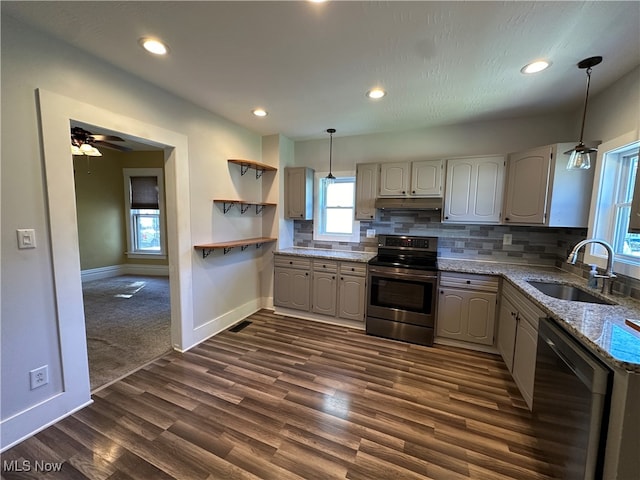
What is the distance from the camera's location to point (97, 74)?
6.28 ft

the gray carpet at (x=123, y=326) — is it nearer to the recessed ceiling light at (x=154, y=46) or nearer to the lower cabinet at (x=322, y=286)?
the lower cabinet at (x=322, y=286)

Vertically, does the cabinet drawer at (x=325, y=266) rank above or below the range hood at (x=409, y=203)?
below

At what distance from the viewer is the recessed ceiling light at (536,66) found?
186cm

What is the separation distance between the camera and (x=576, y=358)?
50.1 inches

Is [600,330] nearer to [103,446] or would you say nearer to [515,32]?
[515,32]

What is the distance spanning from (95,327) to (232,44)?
350 centimetres

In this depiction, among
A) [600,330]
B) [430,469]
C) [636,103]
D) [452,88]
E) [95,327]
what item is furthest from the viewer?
[95,327]

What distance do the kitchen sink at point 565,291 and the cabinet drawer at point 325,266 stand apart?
1.96 m

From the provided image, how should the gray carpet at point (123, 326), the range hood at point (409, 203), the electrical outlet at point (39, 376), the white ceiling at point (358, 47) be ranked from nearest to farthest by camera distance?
the white ceiling at point (358, 47), the electrical outlet at point (39, 376), the gray carpet at point (123, 326), the range hood at point (409, 203)

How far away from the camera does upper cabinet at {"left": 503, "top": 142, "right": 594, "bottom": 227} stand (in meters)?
2.41

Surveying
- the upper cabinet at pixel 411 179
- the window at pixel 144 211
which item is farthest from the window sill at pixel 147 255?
the upper cabinet at pixel 411 179

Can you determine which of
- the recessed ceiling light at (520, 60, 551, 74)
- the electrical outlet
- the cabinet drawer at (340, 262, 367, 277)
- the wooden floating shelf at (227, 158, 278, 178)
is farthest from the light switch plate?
the recessed ceiling light at (520, 60, 551, 74)

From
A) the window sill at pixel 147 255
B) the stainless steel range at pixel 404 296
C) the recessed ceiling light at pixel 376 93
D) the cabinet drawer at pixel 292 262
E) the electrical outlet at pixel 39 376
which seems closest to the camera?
the electrical outlet at pixel 39 376

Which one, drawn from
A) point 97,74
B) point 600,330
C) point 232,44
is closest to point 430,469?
point 600,330
